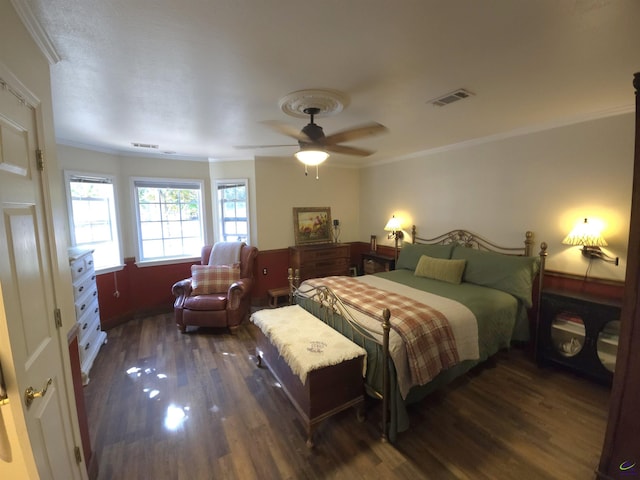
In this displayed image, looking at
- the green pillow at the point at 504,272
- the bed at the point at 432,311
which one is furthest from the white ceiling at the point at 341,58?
the bed at the point at 432,311

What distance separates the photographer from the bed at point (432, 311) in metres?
2.00

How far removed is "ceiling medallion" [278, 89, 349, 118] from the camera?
79.4 inches

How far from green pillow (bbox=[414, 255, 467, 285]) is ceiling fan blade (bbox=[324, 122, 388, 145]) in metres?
2.06

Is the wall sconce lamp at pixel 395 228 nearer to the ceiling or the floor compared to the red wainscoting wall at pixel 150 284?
nearer to the ceiling

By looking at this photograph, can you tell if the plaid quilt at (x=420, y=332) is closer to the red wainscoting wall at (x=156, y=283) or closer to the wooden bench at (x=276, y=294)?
the red wainscoting wall at (x=156, y=283)

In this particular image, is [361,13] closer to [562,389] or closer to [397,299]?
[397,299]

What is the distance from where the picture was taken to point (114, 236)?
4.03m

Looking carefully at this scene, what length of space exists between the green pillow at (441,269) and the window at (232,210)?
2.90 meters

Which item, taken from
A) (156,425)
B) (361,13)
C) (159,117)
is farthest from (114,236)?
(361,13)

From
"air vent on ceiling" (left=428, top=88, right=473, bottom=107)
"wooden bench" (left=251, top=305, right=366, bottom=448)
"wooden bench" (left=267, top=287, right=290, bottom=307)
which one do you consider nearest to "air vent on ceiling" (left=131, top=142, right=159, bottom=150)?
"wooden bench" (left=267, top=287, right=290, bottom=307)

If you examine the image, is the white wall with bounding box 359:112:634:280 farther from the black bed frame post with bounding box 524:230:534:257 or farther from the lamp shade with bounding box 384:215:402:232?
the lamp shade with bounding box 384:215:402:232

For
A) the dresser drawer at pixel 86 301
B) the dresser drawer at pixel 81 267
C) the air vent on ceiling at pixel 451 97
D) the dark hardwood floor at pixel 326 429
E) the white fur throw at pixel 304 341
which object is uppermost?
the air vent on ceiling at pixel 451 97

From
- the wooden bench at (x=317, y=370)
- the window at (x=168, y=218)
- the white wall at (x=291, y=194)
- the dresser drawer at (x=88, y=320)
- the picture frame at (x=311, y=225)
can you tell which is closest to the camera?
the wooden bench at (x=317, y=370)

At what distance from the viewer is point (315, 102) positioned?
2.13m
